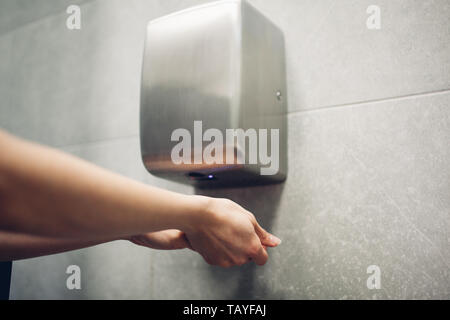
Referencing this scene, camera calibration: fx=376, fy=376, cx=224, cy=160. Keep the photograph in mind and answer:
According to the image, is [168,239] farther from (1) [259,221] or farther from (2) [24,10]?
(2) [24,10]

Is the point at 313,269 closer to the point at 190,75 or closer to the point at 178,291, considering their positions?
the point at 178,291

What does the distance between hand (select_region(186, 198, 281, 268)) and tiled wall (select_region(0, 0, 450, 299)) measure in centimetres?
19

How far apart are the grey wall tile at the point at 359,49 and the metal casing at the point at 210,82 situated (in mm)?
82

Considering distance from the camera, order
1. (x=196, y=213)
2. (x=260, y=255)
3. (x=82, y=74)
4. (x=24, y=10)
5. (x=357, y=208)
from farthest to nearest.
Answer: (x=24, y=10)
(x=82, y=74)
(x=357, y=208)
(x=260, y=255)
(x=196, y=213)

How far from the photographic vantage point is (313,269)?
0.81 metres

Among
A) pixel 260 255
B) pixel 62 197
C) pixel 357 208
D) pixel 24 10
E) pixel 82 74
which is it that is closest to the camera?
pixel 62 197

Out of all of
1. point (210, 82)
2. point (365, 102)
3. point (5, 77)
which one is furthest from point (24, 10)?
point (365, 102)

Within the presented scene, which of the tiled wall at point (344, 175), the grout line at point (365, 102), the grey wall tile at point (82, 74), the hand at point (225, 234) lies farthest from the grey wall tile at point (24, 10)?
the hand at point (225, 234)

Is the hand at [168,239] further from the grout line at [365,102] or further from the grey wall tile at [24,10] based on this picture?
the grey wall tile at [24,10]

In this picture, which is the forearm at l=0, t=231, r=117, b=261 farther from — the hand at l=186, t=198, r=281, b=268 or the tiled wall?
the tiled wall

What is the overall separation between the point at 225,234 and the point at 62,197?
302 mm

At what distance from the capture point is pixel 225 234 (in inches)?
23.9

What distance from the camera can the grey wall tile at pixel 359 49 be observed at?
76 cm
